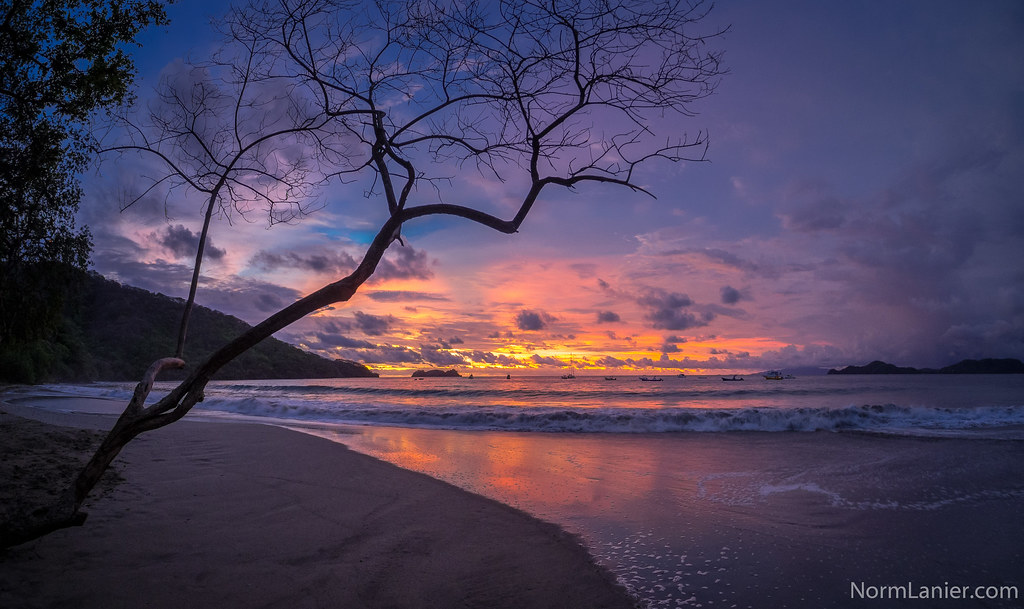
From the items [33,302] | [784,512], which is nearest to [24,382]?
[33,302]

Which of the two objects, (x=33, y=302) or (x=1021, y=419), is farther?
(x=1021, y=419)

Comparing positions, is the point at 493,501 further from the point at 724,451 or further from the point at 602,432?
the point at 602,432

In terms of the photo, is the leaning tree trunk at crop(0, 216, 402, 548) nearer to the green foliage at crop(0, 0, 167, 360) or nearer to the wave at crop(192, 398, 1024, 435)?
the green foliage at crop(0, 0, 167, 360)

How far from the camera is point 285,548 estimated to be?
4355 mm

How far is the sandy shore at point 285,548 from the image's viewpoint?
3.44 m

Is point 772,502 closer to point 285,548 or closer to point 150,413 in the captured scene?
point 285,548

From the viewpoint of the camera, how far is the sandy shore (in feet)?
11.3

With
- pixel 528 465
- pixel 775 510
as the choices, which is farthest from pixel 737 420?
pixel 775 510

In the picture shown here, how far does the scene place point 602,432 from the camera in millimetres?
16000

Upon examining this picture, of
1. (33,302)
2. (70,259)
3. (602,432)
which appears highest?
(70,259)

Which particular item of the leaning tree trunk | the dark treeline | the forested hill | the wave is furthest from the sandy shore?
the forested hill

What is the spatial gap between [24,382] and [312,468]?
45.0m

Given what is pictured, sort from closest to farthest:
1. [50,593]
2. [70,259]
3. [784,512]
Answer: [50,593] < [784,512] < [70,259]

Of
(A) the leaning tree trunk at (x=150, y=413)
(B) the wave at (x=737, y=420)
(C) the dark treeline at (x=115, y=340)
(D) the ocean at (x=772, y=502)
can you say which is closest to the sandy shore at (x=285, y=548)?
(A) the leaning tree trunk at (x=150, y=413)
